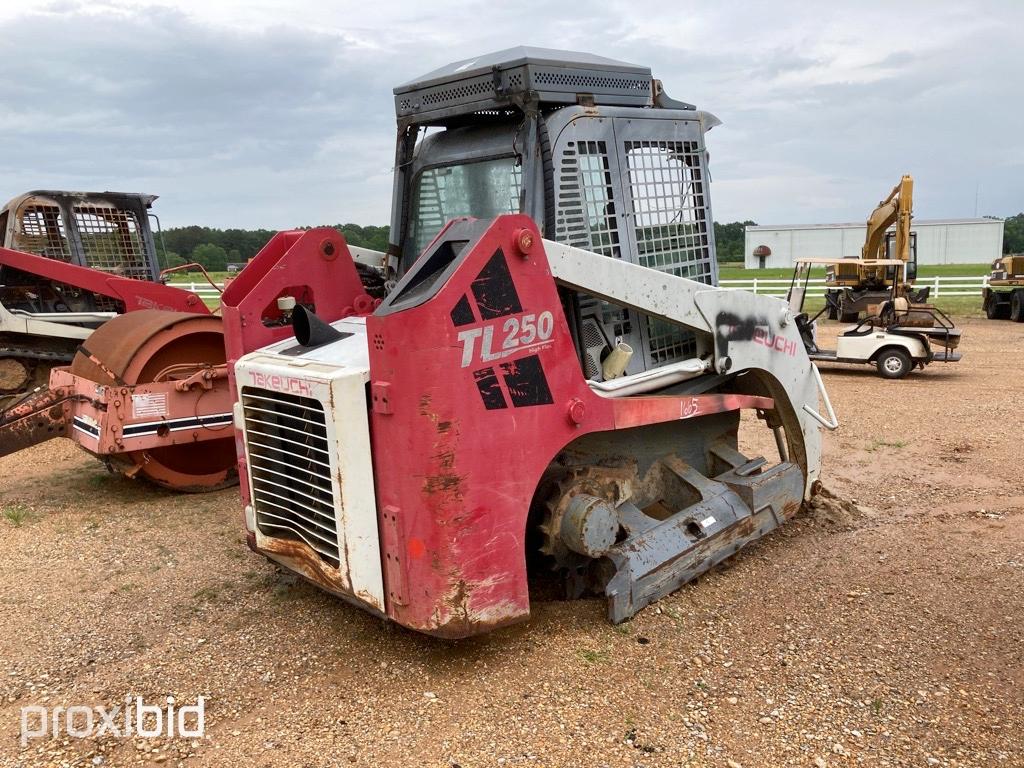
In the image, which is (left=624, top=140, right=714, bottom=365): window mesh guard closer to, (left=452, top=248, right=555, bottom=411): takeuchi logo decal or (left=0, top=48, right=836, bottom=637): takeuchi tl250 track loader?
(left=0, top=48, right=836, bottom=637): takeuchi tl250 track loader

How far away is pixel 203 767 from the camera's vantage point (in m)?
2.90

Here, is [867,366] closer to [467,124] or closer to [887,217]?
[887,217]

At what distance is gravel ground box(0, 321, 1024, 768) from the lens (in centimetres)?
299

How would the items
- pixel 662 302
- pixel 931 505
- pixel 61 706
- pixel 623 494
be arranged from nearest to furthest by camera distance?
pixel 61 706 < pixel 662 302 < pixel 623 494 < pixel 931 505

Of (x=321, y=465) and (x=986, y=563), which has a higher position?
(x=321, y=465)

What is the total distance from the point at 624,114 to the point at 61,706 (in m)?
3.58

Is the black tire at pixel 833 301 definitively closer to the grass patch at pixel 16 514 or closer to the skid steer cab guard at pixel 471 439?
the skid steer cab guard at pixel 471 439

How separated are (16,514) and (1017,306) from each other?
18959 mm

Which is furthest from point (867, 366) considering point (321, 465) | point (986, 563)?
point (321, 465)

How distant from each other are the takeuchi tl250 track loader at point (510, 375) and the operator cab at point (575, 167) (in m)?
0.01

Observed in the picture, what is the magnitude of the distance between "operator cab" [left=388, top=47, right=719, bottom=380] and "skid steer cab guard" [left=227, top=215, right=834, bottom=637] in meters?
0.29

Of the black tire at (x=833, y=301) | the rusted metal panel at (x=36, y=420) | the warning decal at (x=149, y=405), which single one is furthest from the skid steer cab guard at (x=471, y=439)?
the black tire at (x=833, y=301)

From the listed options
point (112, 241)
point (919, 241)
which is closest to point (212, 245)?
point (112, 241)

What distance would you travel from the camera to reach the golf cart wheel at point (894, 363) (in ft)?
37.8
